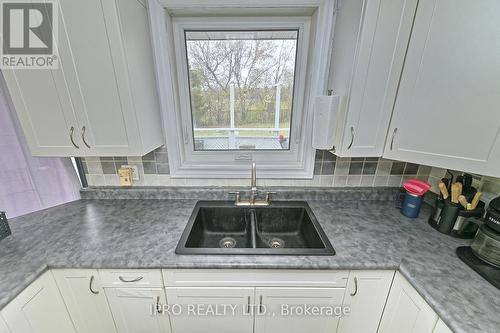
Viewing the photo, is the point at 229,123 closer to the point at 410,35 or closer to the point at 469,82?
the point at 410,35

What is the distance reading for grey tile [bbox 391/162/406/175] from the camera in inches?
55.4

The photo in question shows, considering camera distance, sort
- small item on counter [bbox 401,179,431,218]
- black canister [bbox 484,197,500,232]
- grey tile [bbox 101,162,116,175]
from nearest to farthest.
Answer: black canister [bbox 484,197,500,232] < small item on counter [bbox 401,179,431,218] < grey tile [bbox 101,162,116,175]

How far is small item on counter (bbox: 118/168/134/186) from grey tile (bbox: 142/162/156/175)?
90mm

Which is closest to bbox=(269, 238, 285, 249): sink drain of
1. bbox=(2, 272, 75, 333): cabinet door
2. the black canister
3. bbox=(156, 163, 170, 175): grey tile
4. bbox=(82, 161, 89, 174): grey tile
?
bbox=(156, 163, 170, 175): grey tile

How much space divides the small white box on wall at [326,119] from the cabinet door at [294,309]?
75 centimetres

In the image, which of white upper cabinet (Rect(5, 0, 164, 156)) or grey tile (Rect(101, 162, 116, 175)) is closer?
white upper cabinet (Rect(5, 0, 164, 156))

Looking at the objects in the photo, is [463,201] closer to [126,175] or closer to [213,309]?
[213,309]

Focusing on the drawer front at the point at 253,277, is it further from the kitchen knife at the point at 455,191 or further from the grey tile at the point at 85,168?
the grey tile at the point at 85,168

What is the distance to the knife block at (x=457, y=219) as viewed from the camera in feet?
3.32

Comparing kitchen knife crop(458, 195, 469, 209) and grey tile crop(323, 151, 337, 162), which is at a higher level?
grey tile crop(323, 151, 337, 162)

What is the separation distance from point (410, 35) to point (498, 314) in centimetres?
112

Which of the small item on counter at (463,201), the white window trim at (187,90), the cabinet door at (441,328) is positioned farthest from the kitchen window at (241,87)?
the cabinet door at (441,328)

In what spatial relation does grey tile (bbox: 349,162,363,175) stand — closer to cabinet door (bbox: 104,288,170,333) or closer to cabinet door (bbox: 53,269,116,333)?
cabinet door (bbox: 104,288,170,333)

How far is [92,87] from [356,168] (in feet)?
5.30
